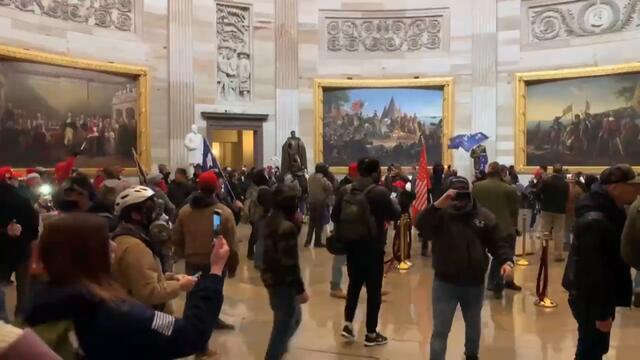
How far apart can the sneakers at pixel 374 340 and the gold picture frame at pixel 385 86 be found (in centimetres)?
1576

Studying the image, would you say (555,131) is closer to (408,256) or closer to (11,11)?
(408,256)

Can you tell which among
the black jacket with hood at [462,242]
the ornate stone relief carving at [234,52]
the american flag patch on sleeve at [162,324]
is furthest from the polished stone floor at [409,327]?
the ornate stone relief carving at [234,52]

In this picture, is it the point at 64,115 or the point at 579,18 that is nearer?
the point at 64,115

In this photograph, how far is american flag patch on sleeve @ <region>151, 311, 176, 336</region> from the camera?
211 cm

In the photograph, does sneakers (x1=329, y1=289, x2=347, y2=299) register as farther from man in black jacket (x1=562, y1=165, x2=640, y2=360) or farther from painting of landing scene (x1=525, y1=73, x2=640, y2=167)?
painting of landing scene (x1=525, y1=73, x2=640, y2=167)

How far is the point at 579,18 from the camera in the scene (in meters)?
20.2

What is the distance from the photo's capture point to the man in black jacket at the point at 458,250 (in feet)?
15.9

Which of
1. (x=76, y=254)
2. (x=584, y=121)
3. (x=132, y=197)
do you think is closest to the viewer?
(x=76, y=254)

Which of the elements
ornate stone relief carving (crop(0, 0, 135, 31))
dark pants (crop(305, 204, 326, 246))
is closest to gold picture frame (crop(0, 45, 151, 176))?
ornate stone relief carving (crop(0, 0, 135, 31))

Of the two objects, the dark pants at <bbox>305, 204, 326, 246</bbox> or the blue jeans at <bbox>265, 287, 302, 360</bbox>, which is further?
the dark pants at <bbox>305, 204, 326, 246</bbox>

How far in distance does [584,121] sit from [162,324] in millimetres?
19769

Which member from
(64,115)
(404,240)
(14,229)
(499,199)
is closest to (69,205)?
(14,229)

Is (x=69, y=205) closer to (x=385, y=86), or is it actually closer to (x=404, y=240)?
(x=404, y=240)

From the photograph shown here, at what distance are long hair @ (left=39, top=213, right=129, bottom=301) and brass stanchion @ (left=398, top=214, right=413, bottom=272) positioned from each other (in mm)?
9030
